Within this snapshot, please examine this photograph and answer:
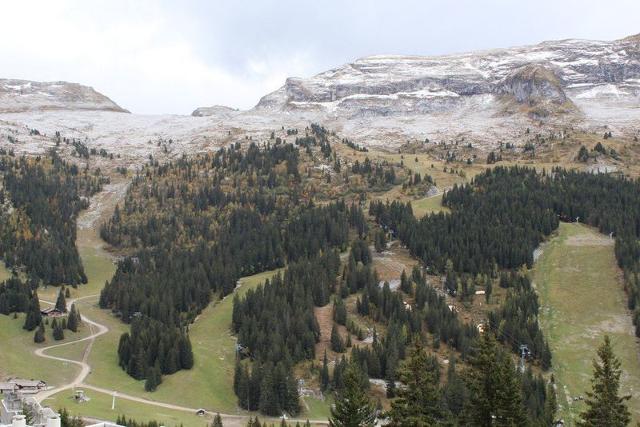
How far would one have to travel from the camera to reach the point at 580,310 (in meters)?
128

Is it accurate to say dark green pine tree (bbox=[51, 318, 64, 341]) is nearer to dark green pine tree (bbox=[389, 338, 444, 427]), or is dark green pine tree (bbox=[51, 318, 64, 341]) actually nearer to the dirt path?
the dirt path

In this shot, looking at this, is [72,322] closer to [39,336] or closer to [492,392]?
[39,336]

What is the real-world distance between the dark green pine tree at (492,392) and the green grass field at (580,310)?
6016cm

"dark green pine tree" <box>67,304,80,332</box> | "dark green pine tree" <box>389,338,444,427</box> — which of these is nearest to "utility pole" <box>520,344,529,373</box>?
"dark green pine tree" <box>389,338,444,427</box>

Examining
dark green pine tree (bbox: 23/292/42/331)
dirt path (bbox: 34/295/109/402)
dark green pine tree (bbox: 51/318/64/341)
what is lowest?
dirt path (bbox: 34/295/109/402)

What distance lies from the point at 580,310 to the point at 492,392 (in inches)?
3727

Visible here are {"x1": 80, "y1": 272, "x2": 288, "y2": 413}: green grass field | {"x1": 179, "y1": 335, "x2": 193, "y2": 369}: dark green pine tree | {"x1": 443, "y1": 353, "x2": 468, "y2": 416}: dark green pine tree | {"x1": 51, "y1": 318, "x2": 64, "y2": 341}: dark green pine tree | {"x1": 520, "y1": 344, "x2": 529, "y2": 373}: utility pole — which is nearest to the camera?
{"x1": 443, "y1": 353, "x2": 468, "y2": 416}: dark green pine tree

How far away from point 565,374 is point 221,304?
7650 cm

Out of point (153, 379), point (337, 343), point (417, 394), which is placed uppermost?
point (417, 394)

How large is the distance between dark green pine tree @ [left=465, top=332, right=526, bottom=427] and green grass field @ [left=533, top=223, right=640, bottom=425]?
60156mm

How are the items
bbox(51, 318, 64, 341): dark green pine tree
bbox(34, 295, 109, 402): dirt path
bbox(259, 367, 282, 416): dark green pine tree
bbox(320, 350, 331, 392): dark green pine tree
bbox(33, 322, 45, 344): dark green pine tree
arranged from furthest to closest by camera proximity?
1. bbox(51, 318, 64, 341): dark green pine tree
2. bbox(33, 322, 45, 344): dark green pine tree
3. bbox(320, 350, 331, 392): dark green pine tree
4. bbox(259, 367, 282, 416): dark green pine tree
5. bbox(34, 295, 109, 402): dirt path

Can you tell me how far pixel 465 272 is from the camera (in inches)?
5773

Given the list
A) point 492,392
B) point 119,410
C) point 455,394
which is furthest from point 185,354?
point 492,392

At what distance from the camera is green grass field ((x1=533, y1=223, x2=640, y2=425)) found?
106013mm
